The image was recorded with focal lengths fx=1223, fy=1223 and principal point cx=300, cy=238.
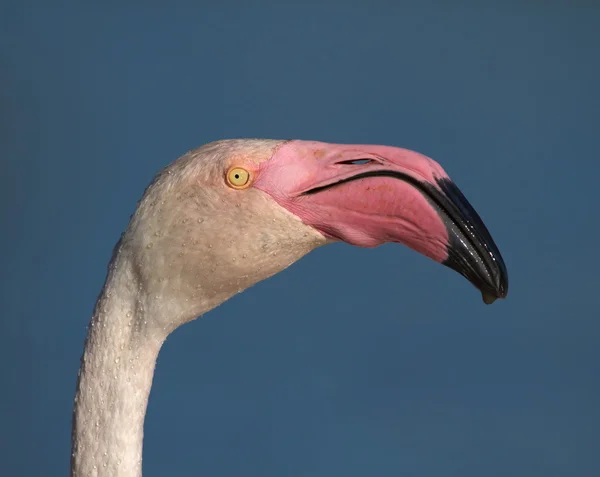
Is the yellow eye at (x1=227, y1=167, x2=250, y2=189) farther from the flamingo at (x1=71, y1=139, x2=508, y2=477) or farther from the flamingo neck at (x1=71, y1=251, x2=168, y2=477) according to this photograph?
the flamingo neck at (x1=71, y1=251, x2=168, y2=477)

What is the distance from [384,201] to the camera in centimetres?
Answer: 217

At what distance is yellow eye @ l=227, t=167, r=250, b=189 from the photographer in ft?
7.22

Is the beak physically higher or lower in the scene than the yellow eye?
lower

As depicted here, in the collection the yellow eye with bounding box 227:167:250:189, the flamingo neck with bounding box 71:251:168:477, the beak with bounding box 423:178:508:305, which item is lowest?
the flamingo neck with bounding box 71:251:168:477

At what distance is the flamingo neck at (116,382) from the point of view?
7.58ft

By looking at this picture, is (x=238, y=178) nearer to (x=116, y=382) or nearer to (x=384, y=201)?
(x=384, y=201)

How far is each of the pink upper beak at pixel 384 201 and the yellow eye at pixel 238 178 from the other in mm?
23

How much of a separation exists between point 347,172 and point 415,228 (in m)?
0.16

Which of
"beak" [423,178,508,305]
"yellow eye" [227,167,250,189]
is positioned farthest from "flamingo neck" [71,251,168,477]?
"beak" [423,178,508,305]

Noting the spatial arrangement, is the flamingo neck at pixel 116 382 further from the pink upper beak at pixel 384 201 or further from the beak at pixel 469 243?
the beak at pixel 469 243

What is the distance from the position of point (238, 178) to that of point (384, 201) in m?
0.27

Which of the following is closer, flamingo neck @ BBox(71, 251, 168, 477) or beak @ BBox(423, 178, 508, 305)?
beak @ BBox(423, 178, 508, 305)

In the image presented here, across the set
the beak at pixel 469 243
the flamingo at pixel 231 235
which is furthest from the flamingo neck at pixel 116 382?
the beak at pixel 469 243

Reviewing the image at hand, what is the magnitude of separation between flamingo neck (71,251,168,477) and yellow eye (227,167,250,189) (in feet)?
0.88
